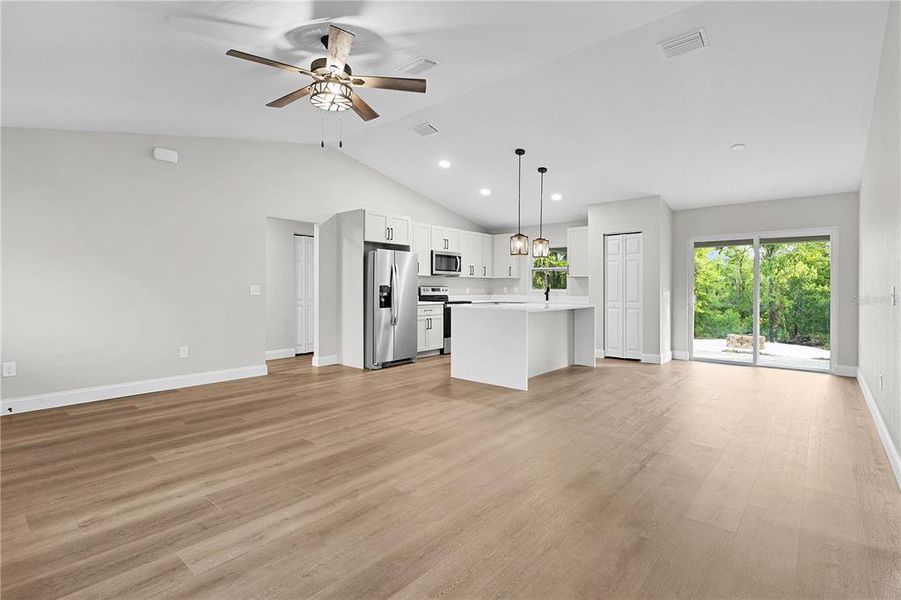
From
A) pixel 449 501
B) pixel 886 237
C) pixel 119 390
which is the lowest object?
pixel 449 501

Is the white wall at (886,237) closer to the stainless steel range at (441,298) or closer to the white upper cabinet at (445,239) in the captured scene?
the stainless steel range at (441,298)

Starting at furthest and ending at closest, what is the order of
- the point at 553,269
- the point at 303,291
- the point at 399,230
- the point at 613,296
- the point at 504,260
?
the point at 504,260
the point at 553,269
the point at 303,291
the point at 613,296
the point at 399,230

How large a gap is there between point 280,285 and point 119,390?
10.0 ft

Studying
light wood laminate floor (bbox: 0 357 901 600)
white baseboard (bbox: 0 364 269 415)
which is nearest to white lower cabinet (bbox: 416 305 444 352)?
white baseboard (bbox: 0 364 269 415)

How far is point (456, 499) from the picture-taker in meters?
2.36

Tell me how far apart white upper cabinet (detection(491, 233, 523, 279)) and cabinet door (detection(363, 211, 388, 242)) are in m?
3.04

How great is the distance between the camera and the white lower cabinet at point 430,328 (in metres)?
7.20

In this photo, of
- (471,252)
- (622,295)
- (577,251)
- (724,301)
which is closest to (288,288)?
(471,252)

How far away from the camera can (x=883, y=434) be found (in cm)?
320

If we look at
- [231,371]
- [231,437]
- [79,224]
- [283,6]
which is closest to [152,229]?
[79,224]

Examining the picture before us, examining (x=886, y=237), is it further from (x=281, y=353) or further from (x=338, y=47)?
(x=281, y=353)

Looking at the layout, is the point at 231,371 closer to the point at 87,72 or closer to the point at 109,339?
the point at 109,339

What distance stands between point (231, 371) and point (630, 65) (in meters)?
5.38

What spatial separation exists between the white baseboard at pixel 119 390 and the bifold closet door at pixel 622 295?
208 inches
